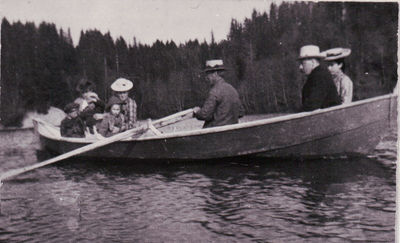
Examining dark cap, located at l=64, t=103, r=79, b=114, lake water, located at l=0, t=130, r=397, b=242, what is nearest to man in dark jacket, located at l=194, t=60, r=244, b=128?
lake water, located at l=0, t=130, r=397, b=242

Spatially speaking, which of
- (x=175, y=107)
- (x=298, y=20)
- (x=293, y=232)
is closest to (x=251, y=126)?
(x=293, y=232)

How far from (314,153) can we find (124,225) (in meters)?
3.13

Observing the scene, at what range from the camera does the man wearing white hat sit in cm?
554

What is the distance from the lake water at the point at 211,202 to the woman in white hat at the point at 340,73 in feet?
3.53

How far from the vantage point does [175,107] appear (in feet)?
42.9

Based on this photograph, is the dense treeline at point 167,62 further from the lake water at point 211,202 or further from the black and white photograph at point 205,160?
the lake water at point 211,202

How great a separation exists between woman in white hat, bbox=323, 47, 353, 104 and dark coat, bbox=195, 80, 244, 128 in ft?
5.95

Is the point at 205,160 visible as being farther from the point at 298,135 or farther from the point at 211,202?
the point at 211,202

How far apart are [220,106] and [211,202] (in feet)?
7.14

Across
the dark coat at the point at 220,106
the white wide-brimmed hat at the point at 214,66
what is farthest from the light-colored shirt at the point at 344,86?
the white wide-brimmed hat at the point at 214,66

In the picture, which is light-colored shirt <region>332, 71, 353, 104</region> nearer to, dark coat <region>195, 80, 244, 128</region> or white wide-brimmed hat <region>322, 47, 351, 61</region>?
white wide-brimmed hat <region>322, 47, 351, 61</region>

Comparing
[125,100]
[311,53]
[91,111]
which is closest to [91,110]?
[91,111]

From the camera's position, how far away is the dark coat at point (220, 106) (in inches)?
238

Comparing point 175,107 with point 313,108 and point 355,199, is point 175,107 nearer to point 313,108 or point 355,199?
point 313,108
